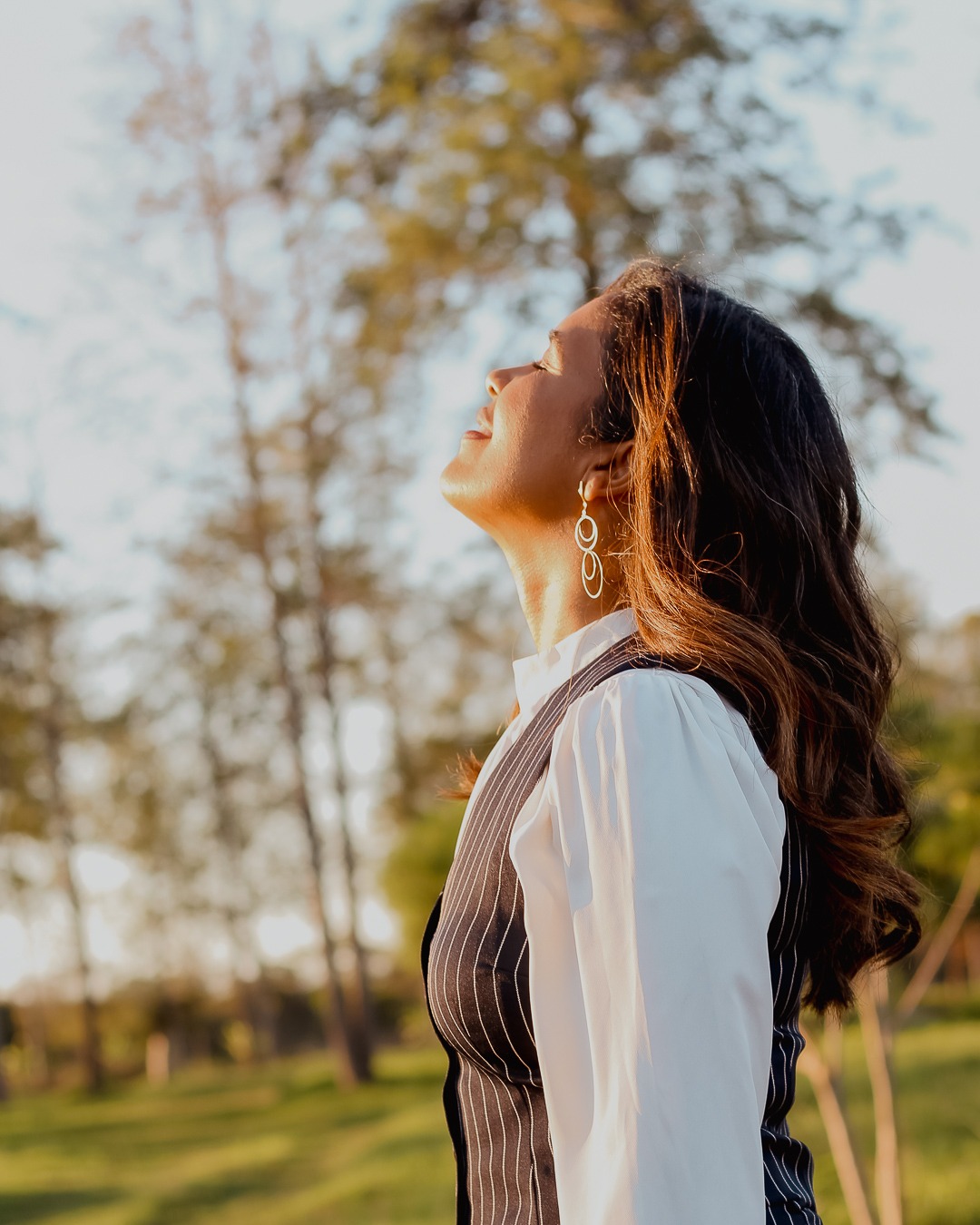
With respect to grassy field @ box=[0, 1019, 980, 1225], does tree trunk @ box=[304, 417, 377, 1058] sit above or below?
above

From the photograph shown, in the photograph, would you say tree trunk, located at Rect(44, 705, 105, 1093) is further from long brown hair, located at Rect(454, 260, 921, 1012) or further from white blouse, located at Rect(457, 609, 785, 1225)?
white blouse, located at Rect(457, 609, 785, 1225)

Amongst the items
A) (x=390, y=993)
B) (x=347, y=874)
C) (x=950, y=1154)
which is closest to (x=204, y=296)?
(x=347, y=874)

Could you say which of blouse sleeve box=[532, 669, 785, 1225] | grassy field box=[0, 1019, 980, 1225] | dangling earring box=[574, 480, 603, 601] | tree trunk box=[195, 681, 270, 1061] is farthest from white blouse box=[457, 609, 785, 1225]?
tree trunk box=[195, 681, 270, 1061]

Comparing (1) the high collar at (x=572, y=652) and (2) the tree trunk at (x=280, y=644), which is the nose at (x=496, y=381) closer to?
(1) the high collar at (x=572, y=652)

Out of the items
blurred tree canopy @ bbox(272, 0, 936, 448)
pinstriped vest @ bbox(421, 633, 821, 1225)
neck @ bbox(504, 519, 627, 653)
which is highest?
blurred tree canopy @ bbox(272, 0, 936, 448)

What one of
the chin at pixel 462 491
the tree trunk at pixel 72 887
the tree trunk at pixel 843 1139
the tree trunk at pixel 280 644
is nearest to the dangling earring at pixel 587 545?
the chin at pixel 462 491

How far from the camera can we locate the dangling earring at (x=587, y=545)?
1.48 meters

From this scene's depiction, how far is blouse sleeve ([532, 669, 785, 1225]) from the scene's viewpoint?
37.7 inches

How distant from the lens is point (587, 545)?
1.49 metres

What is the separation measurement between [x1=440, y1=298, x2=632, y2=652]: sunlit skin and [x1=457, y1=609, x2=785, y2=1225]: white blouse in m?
0.37

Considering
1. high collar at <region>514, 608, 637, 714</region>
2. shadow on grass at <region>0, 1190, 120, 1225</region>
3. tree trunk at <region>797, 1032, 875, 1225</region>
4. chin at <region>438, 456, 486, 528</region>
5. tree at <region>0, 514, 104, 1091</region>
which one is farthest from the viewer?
tree at <region>0, 514, 104, 1091</region>

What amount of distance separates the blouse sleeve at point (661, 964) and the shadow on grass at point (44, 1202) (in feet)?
29.4

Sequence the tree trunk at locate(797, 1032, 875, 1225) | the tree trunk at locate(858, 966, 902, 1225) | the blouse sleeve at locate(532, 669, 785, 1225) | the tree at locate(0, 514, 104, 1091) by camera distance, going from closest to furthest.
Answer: the blouse sleeve at locate(532, 669, 785, 1225) < the tree trunk at locate(797, 1032, 875, 1225) < the tree trunk at locate(858, 966, 902, 1225) < the tree at locate(0, 514, 104, 1091)

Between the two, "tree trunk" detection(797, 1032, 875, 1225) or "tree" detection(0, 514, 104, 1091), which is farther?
"tree" detection(0, 514, 104, 1091)
